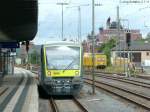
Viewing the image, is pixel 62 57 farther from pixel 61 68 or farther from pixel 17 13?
pixel 17 13

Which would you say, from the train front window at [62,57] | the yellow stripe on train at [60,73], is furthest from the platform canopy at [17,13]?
the yellow stripe on train at [60,73]

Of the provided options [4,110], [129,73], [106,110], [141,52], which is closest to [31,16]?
[106,110]

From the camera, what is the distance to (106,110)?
22594mm

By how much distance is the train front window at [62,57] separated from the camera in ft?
96.9

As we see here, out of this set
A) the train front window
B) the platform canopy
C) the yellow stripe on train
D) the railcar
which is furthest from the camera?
the train front window

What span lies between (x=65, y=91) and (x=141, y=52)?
114462 millimetres

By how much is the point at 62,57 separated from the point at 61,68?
0.71m

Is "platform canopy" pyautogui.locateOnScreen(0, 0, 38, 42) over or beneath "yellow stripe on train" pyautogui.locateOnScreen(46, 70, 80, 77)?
over

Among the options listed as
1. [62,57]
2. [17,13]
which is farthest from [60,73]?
A: [17,13]

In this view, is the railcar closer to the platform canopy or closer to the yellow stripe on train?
the yellow stripe on train

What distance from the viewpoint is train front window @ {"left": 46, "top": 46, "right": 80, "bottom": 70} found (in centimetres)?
2953

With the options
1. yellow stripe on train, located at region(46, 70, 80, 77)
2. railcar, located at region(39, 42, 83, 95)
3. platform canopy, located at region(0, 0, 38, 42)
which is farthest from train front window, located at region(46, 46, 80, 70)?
platform canopy, located at region(0, 0, 38, 42)

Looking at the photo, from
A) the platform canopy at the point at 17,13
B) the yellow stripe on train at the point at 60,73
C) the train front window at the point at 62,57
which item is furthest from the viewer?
the train front window at the point at 62,57

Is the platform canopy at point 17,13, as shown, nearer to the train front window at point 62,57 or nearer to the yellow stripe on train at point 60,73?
the train front window at point 62,57
